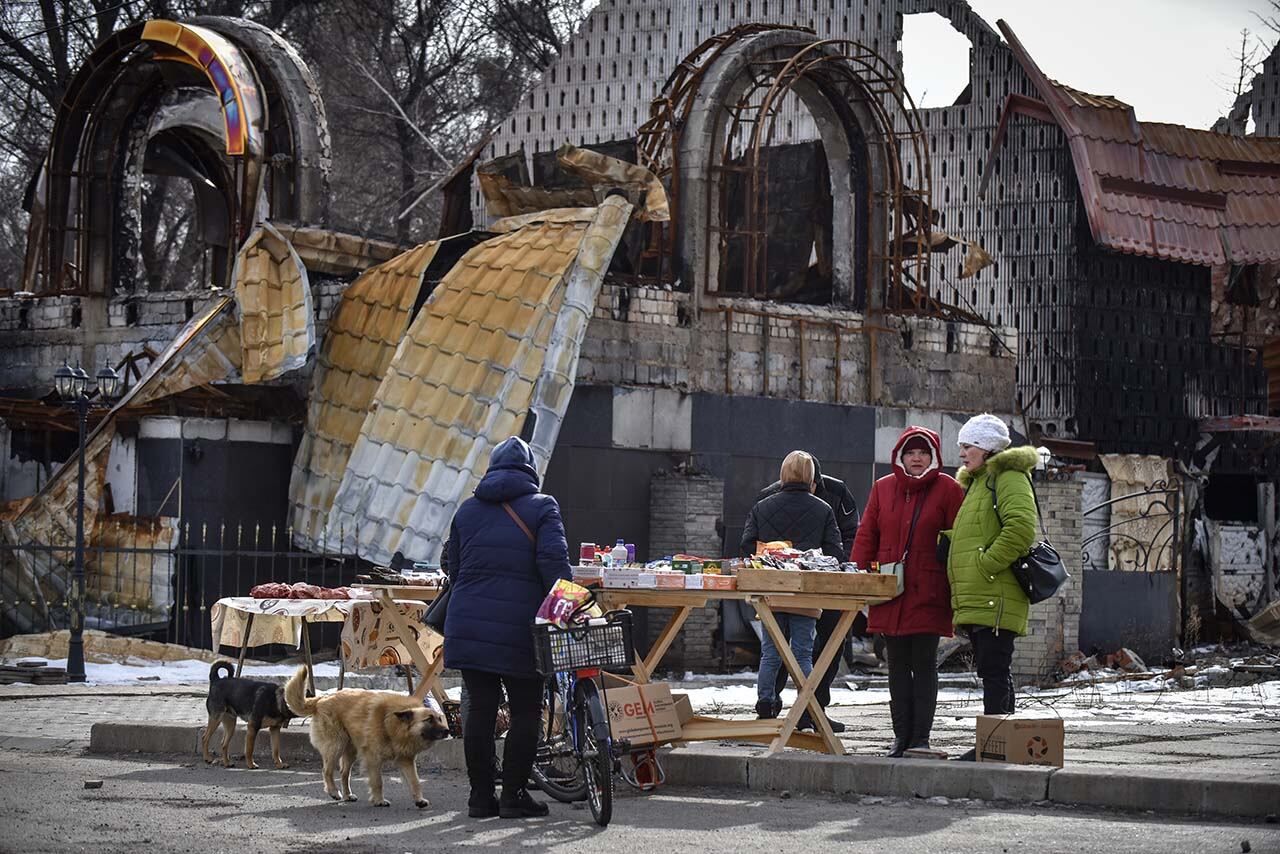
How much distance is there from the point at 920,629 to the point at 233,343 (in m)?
11.6

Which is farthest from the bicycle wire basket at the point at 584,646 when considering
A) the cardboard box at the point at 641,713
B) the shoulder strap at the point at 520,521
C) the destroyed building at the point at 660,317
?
the destroyed building at the point at 660,317

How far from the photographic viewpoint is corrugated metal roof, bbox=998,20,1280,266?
27.3 m

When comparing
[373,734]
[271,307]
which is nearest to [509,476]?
[373,734]

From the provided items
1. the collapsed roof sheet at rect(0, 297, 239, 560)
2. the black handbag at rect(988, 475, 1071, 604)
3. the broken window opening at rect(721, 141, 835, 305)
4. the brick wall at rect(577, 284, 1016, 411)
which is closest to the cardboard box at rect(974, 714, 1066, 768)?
the black handbag at rect(988, 475, 1071, 604)

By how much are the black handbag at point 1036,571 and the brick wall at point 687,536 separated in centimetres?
1003

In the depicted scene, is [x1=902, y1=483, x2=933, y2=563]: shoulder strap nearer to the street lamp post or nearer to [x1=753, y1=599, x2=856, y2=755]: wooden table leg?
[x1=753, y1=599, x2=856, y2=755]: wooden table leg

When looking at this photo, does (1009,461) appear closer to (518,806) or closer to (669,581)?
(669,581)

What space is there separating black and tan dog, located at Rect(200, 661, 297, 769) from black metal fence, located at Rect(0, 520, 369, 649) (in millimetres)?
7381

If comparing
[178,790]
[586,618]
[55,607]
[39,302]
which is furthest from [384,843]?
[39,302]

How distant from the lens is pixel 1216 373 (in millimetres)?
28469

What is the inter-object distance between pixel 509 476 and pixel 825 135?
1448 cm

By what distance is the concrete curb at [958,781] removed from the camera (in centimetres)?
901

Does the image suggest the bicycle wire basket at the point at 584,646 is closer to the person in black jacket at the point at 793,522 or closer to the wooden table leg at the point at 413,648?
the wooden table leg at the point at 413,648

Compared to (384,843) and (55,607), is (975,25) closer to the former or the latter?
(55,607)
